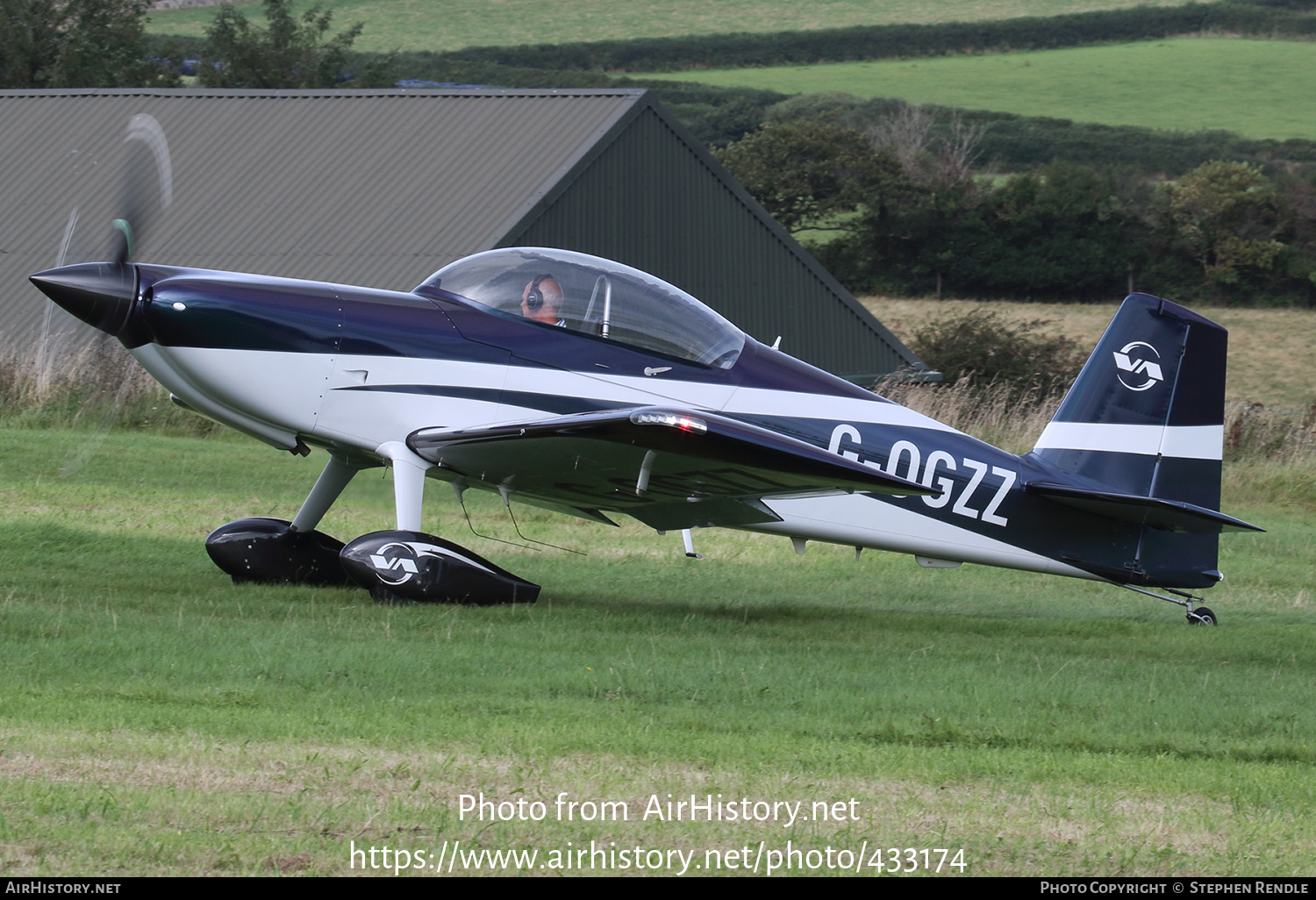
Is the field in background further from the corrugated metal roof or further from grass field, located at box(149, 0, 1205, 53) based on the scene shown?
grass field, located at box(149, 0, 1205, 53)

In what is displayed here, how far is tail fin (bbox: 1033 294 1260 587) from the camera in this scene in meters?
9.04

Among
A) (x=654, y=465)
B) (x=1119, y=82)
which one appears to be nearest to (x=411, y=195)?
(x=654, y=465)

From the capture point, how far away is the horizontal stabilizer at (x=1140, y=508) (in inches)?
332

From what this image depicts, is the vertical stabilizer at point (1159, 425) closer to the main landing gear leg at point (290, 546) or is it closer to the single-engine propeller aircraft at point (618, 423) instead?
the single-engine propeller aircraft at point (618, 423)

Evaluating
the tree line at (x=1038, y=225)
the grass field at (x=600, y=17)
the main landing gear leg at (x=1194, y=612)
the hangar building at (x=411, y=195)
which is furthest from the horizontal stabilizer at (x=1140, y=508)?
the grass field at (x=600, y=17)

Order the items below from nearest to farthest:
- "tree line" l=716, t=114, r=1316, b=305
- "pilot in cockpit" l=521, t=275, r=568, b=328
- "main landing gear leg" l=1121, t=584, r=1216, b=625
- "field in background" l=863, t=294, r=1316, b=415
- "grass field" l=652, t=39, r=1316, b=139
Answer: "pilot in cockpit" l=521, t=275, r=568, b=328, "main landing gear leg" l=1121, t=584, r=1216, b=625, "field in background" l=863, t=294, r=1316, b=415, "tree line" l=716, t=114, r=1316, b=305, "grass field" l=652, t=39, r=1316, b=139

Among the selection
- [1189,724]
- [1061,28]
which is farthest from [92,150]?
[1061,28]

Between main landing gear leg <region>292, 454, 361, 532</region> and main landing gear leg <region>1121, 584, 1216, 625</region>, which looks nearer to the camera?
main landing gear leg <region>292, 454, 361, 532</region>

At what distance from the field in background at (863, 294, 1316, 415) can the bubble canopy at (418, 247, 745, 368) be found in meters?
26.9

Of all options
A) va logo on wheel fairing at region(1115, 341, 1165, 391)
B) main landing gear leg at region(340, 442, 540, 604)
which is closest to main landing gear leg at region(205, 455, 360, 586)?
main landing gear leg at region(340, 442, 540, 604)

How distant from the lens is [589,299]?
8289 mm

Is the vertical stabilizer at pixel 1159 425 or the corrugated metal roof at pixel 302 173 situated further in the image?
the corrugated metal roof at pixel 302 173

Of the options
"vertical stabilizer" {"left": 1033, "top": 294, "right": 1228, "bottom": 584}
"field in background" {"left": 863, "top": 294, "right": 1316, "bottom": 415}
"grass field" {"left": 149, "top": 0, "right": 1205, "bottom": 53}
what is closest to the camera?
"vertical stabilizer" {"left": 1033, "top": 294, "right": 1228, "bottom": 584}

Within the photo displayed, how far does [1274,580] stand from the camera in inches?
450
